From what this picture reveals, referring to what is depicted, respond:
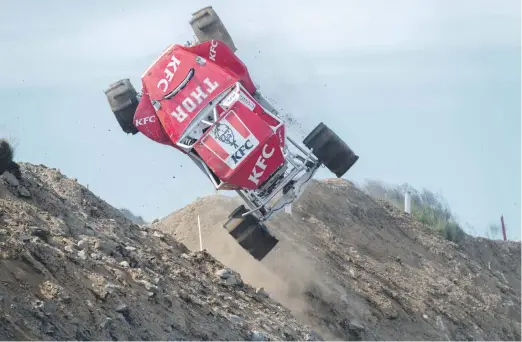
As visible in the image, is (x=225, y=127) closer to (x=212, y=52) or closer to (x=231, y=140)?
(x=231, y=140)

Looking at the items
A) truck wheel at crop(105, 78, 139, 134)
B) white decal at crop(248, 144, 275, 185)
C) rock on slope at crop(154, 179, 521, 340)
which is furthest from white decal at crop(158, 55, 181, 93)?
rock on slope at crop(154, 179, 521, 340)

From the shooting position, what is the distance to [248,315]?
48.5ft

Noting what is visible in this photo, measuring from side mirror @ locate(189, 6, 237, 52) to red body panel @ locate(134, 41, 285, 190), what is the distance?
62 cm

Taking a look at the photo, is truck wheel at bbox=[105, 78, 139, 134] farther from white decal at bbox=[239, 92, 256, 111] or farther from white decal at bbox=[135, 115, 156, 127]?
→ white decal at bbox=[239, 92, 256, 111]

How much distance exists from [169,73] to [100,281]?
4.68 meters

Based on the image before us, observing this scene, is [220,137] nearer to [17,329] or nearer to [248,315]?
[248,315]

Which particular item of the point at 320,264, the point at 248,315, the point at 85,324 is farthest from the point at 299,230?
the point at 85,324

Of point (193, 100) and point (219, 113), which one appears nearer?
point (219, 113)

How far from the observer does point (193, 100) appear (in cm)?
1634

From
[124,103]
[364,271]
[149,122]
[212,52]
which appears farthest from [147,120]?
[364,271]

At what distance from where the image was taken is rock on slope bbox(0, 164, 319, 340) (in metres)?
11.5

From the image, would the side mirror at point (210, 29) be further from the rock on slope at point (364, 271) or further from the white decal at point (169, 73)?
the rock on slope at point (364, 271)

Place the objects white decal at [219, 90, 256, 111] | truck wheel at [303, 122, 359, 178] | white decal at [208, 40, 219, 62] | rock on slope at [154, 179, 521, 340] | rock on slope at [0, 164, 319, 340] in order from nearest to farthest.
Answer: rock on slope at [0, 164, 319, 340] < white decal at [219, 90, 256, 111] < white decal at [208, 40, 219, 62] < truck wheel at [303, 122, 359, 178] < rock on slope at [154, 179, 521, 340]

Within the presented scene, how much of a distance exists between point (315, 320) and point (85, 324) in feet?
21.1
